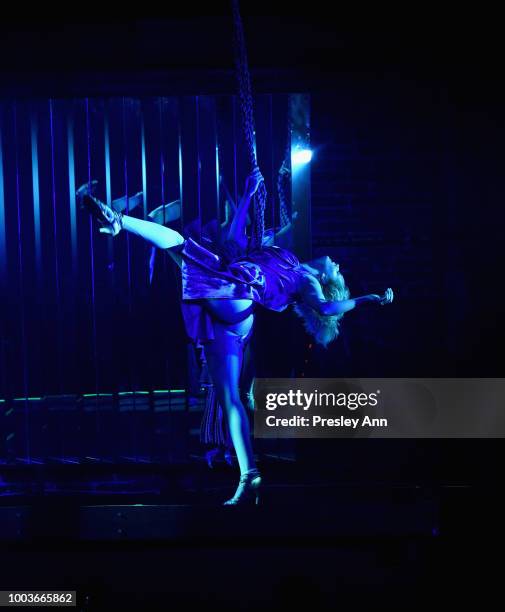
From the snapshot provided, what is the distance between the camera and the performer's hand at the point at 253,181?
3924 millimetres

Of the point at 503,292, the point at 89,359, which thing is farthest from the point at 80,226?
the point at 503,292

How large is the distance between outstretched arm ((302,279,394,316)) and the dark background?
6cm

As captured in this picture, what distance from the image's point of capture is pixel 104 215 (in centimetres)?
393

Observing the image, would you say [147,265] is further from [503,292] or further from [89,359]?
[503,292]

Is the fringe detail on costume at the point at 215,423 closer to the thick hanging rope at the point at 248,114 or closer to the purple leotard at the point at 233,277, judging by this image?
the purple leotard at the point at 233,277

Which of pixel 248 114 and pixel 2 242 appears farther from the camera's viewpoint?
pixel 2 242

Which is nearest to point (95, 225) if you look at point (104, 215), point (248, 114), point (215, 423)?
point (104, 215)

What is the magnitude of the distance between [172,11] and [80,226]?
1.42 metres

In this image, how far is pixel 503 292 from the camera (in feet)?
13.0

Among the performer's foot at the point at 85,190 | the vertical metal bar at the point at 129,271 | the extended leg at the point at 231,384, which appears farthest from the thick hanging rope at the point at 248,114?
the performer's foot at the point at 85,190

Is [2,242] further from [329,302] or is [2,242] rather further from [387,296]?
[387,296]

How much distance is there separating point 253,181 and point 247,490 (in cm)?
192

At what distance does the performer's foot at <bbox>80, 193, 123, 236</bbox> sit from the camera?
12.9 feet

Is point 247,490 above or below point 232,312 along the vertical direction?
below
